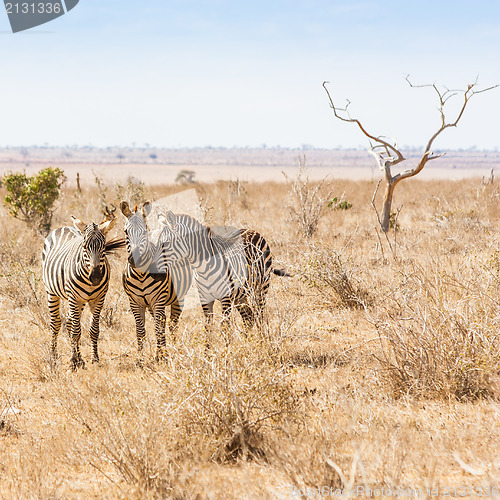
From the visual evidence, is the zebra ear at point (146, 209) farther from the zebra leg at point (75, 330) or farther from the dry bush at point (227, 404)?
the dry bush at point (227, 404)

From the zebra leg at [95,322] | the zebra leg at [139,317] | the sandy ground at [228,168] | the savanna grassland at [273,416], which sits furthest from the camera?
the sandy ground at [228,168]

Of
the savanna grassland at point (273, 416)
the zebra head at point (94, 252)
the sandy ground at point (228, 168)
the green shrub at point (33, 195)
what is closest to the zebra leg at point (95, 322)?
the savanna grassland at point (273, 416)

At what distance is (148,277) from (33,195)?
338 inches

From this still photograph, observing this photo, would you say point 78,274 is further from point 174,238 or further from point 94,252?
point 174,238

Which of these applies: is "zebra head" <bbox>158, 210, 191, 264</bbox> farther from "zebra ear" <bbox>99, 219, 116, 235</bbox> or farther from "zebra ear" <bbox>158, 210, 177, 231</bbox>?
"zebra ear" <bbox>99, 219, 116, 235</bbox>

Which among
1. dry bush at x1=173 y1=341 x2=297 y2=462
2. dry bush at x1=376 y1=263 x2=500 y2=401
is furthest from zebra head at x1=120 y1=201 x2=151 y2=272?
dry bush at x1=376 y1=263 x2=500 y2=401

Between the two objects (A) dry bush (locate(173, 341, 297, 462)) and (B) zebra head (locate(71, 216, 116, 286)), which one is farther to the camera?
(B) zebra head (locate(71, 216, 116, 286))

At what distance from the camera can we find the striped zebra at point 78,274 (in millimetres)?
5090

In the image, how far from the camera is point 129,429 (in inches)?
128

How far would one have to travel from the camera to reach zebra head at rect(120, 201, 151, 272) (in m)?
5.02

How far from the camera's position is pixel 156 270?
17.2 feet

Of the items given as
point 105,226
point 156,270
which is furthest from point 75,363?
point 105,226

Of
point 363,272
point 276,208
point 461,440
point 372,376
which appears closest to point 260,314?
point 372,376

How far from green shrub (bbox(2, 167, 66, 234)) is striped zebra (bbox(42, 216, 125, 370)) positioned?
22.4 ft
